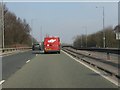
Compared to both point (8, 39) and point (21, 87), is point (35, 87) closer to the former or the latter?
point (21, 87)

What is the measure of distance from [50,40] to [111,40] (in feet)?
191

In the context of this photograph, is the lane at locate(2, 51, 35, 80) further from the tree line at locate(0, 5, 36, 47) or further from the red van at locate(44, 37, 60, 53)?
the tree line at locate(0, 5, 36, 47)

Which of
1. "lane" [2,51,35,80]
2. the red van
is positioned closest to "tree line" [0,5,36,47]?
the red van

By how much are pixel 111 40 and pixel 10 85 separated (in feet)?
339

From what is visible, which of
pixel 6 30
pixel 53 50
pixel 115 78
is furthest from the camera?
pixel 6 30

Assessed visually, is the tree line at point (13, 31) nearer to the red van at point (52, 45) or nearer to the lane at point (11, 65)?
the red van at point (52, 45)

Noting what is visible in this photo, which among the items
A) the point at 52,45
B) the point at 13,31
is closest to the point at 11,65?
the point at 52,45

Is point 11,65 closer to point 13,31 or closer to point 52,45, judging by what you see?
point 52,45

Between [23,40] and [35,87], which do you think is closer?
[35,87]

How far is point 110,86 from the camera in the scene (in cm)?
1409

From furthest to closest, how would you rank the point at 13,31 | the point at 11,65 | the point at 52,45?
the point at 13,31 → the point at 52,45 → the point at 11,65

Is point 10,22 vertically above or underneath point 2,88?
above

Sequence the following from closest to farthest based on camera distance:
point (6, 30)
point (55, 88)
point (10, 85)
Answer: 1. point (55, 88)
2. point (10, 85)
3. point (6, 30)

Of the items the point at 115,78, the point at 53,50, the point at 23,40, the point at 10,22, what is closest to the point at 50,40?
the point at 53,50
